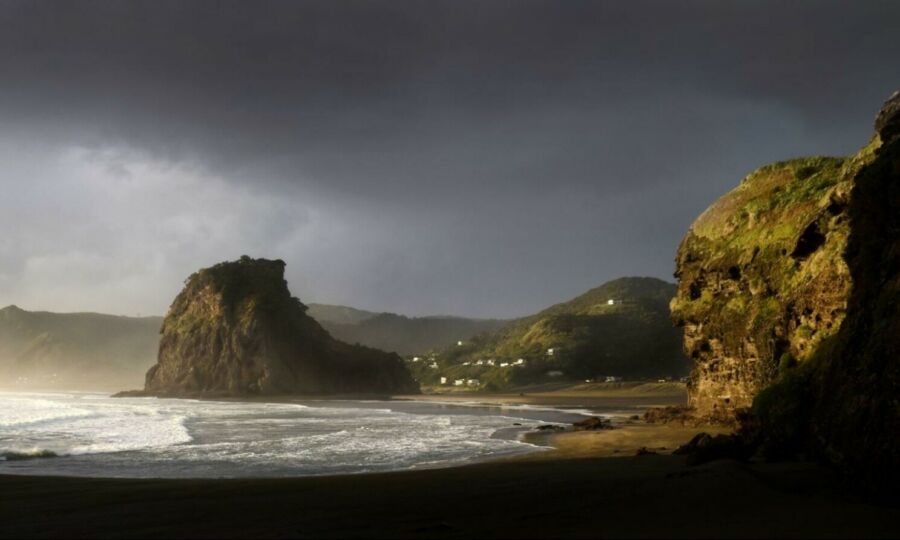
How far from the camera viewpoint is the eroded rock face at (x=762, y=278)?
1828cm

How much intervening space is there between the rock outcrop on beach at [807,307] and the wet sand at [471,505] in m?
1.17

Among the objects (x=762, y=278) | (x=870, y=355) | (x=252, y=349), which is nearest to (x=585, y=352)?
(x=252, y=349)

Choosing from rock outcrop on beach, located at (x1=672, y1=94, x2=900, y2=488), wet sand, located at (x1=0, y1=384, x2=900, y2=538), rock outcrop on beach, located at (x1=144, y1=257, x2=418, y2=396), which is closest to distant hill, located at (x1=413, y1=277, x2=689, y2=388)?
rock outcrop on beach, located at (x1=144, y1=257, x2=418, y2=396)

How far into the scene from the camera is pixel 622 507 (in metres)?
8.60

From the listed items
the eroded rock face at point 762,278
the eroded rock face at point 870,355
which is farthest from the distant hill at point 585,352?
the eroded rock face at point 870,355

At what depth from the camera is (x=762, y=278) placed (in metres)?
24.9

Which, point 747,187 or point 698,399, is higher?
point 747,187

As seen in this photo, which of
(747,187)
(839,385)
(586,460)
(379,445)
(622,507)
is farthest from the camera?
(747,187)

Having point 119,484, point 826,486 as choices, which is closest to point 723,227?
point 826,486

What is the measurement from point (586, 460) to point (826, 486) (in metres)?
7.60

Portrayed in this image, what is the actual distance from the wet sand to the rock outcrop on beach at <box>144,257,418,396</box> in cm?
9832

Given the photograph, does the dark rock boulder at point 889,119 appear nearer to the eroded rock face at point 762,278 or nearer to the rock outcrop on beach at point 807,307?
the rock outcrop on beach at point 807,307

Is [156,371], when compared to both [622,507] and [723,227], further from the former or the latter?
[622,507]

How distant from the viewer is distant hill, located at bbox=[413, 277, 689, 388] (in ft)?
412
